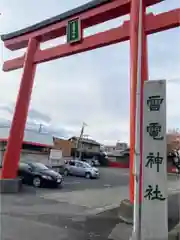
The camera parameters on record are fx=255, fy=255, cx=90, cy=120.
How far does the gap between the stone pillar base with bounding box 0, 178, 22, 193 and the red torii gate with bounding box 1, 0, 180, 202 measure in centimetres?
19

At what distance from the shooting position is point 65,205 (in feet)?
24.1

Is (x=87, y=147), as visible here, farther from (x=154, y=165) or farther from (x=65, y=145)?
(x=154, y=165)

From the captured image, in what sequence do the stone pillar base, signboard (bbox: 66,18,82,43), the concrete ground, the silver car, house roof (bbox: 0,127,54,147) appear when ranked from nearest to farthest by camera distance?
the concrete ground, signboard (bbox: 66,18,82,43), the stone pillar base, the silver car, house roof (bbox: 0,127,54,147)

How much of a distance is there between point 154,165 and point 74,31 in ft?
19.1

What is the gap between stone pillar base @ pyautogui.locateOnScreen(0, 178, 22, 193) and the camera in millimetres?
8617

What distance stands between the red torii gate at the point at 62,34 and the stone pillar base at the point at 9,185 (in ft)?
0.63

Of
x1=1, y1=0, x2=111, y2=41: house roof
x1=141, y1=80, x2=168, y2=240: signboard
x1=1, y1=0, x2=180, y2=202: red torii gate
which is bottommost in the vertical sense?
x1=141, y1=80, x2=168, y2=240: signboard

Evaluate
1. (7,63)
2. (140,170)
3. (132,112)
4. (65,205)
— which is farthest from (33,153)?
(140,170)

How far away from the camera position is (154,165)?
3.55 m

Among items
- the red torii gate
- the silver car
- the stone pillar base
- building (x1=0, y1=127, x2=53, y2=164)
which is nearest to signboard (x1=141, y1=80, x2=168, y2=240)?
the red torii gate

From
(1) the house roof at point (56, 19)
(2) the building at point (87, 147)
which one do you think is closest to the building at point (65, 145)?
(2) the building at point (87, 147)

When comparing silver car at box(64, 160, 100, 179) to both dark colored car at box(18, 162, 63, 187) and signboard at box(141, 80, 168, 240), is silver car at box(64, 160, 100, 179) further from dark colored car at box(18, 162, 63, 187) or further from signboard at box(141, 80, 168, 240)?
signboard at box(141, 80, 168, 240)

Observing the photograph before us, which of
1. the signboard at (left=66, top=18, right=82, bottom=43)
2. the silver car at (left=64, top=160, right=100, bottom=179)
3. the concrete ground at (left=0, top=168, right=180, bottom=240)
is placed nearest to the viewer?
the concrete ground at (left=0, top=168, right=180, bottom=240)

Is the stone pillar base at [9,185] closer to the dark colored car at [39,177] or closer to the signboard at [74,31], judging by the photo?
the dark colored car at [39,177]
